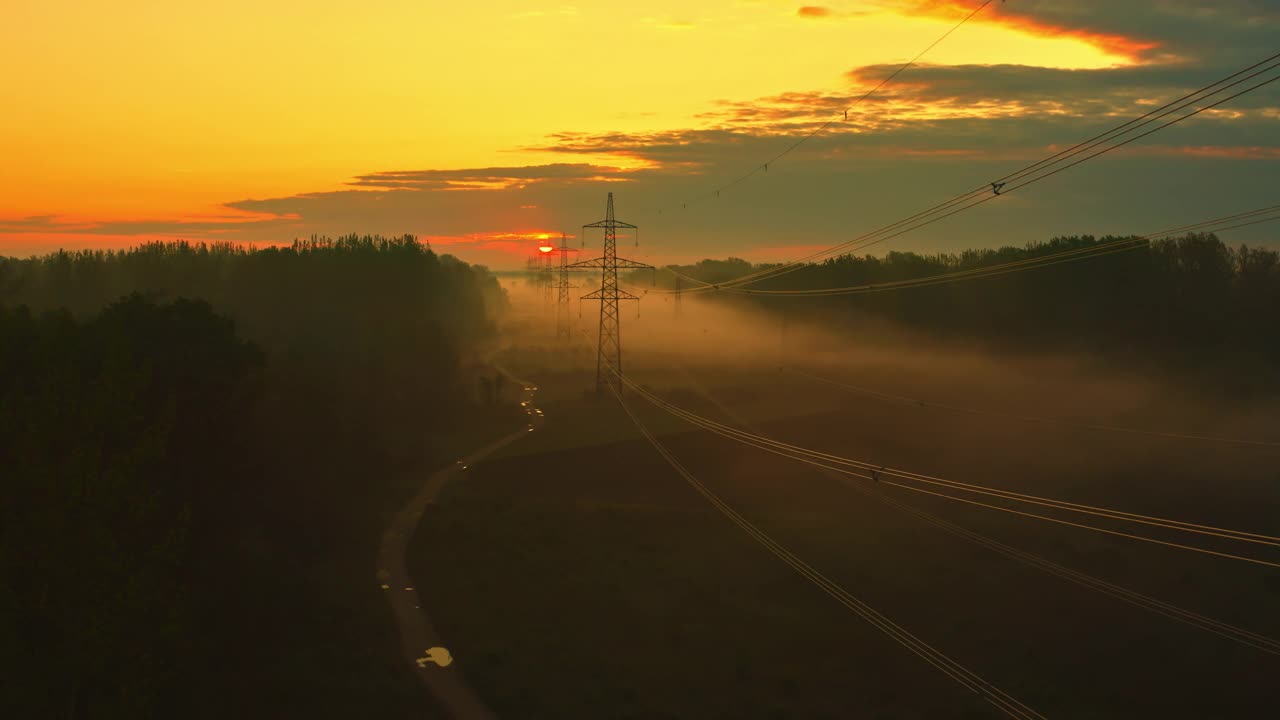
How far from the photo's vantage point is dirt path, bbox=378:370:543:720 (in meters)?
35.6

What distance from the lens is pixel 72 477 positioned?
2762cm

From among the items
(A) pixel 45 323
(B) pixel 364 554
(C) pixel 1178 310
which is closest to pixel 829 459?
(B) pixel 364 554

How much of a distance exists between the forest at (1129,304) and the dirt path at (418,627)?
92339mm

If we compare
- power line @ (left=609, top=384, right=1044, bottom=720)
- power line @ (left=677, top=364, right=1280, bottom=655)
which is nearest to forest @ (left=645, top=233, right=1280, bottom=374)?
power line @ (left=677, top=364, right=1280, bottom=655)

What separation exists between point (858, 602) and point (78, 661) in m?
33.7

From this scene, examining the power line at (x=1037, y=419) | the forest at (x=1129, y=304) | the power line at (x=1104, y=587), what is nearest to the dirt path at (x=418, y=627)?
the power line at (x=1104, y=587)

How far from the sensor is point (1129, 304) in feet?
397

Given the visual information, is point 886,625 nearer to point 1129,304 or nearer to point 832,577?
point 832,577

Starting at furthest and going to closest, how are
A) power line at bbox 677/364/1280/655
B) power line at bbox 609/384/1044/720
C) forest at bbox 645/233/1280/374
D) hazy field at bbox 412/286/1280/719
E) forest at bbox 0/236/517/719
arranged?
forest at bbox 645/233/1280/374 < power line at bbox 677/364/1280/655 < hazy field at bbox 412/286/1280/719 < power line at bbox 609/384/1044/720 < forest at bbox 0/236/517/719

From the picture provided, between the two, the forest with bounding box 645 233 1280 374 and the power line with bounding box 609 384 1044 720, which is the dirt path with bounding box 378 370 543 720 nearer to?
the power line with bounding box 609 384 1044 720

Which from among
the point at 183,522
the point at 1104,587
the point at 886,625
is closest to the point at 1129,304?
the point at 1104,587

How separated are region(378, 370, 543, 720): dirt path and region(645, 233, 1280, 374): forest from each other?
303 feet

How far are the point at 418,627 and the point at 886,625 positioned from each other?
2174cm

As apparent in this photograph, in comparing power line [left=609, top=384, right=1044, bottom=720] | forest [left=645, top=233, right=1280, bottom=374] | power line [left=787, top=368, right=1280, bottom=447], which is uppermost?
forest [left=645, top=233, right=1280, bottom=374]
